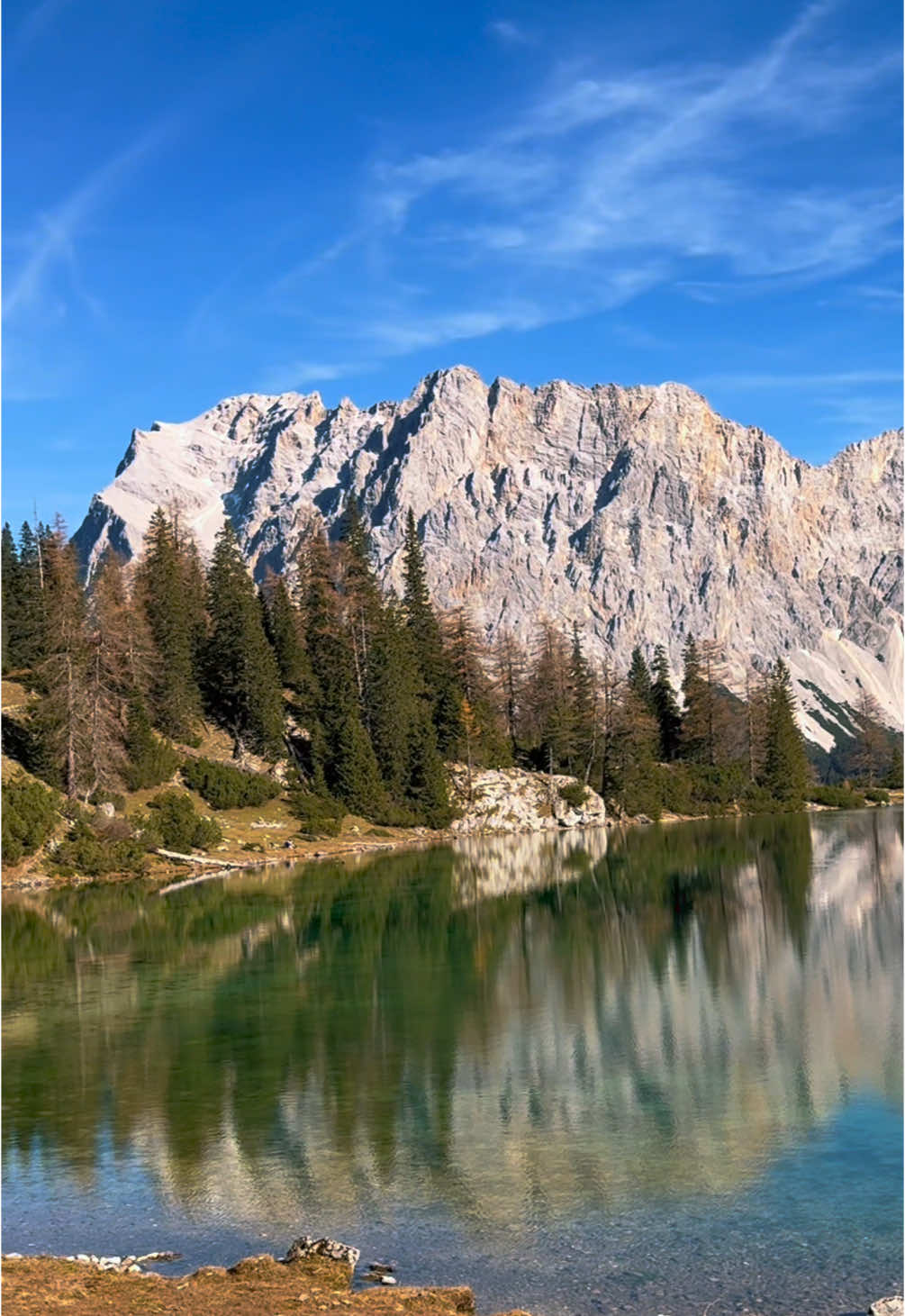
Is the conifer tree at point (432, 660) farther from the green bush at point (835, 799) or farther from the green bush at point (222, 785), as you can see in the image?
the green bush at point (835, 799)

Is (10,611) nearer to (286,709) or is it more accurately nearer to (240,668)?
(240,668)

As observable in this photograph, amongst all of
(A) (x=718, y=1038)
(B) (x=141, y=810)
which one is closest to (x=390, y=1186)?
(A) (x=718, y=1038)

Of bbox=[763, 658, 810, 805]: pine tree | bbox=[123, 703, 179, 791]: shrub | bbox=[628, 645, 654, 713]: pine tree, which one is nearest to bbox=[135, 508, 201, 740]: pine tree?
bbox=[123, 703, 179, 791]: shrub

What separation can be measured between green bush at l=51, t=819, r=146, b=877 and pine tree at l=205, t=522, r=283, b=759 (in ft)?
69.5

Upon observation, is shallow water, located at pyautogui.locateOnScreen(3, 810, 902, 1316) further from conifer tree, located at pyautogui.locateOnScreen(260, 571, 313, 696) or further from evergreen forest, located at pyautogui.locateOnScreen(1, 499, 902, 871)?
conifer tree, located at pyautogui.locateOnScreen(260, 571, 313, 696)

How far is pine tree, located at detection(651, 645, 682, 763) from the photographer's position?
490 feet

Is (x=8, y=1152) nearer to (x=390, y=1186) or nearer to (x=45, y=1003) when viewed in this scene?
(x=390, y=1186)

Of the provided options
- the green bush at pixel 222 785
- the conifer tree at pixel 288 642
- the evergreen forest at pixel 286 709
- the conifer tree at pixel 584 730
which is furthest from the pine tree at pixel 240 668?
the conifer tree at pixel 584 730

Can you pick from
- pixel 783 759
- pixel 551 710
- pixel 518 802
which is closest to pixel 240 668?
pixel 518 802

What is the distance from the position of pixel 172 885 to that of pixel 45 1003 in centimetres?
3074

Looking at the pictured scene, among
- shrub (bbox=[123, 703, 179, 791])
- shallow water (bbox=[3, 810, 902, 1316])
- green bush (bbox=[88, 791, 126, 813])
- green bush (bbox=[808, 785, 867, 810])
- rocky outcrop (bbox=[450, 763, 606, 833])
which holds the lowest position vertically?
shallow water (bbox=[3, 810, 902, 1316])

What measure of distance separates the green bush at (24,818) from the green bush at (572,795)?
2217 inches

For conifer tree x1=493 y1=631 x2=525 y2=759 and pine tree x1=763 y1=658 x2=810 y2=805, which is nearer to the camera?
conifer tree x1=493 y1=631 x2=525 y2=759

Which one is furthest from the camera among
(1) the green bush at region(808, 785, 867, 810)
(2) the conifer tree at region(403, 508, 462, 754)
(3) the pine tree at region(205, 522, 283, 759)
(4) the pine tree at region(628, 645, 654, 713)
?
(1) the green bush at region(808, 785, 867, 810)
